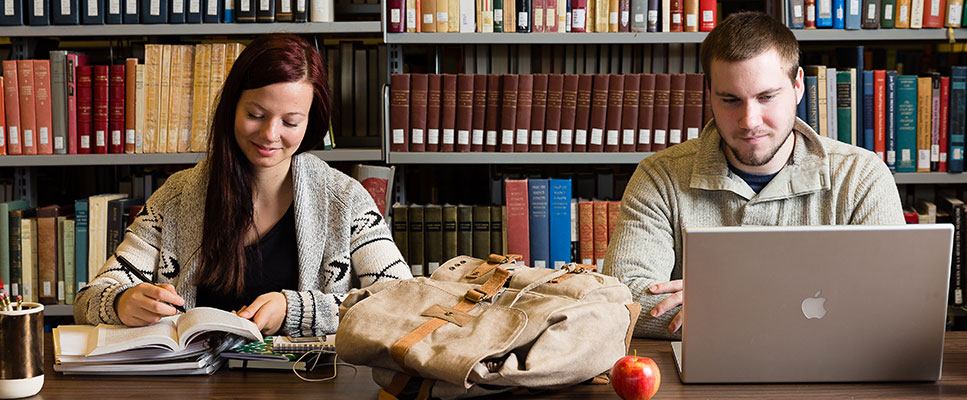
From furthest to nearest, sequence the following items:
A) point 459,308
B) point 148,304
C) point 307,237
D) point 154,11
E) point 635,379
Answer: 1. point 154,11
2. point 307,237
3. point 148,304
4. point 459,308
5. point 635,379

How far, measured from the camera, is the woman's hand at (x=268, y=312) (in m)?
1.45

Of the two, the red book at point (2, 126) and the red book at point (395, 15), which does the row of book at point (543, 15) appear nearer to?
the red book at point (395, 15)

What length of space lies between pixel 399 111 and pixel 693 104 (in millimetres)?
829

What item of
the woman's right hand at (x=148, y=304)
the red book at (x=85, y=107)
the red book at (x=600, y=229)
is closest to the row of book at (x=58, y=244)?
A: the red book at (x=85, y=107)

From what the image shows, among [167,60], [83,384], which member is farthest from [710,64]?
[167,60]

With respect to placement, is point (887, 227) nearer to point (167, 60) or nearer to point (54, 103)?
point (167, 60)

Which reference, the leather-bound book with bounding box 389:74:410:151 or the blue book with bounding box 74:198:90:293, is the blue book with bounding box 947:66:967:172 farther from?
the blue book with bounding box 74:198:90:293

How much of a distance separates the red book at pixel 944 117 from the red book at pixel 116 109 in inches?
84.3

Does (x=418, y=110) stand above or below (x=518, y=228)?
above

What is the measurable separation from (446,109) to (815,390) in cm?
155

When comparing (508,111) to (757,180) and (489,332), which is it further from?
(489,332)

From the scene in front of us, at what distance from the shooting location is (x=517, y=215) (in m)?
2.52

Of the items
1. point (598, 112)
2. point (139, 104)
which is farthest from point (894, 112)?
point (139, 104)

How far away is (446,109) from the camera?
8.18 ft
